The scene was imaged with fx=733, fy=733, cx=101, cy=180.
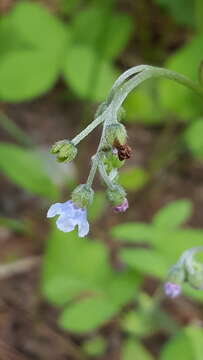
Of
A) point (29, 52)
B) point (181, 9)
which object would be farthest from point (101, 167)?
point (181, 9)

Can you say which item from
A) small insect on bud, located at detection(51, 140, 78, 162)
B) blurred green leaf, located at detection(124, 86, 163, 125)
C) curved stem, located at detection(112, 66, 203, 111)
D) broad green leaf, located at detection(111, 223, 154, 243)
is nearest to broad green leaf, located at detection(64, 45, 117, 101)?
blurred green leaf, located at detection(124, 86, 163, 125)

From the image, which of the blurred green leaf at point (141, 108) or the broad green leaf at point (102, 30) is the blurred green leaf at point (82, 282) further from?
the broad green leaf at point (102, 30)

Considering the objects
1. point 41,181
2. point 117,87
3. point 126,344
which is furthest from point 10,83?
point 117,87

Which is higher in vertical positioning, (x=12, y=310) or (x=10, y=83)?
(x=10, y=83)

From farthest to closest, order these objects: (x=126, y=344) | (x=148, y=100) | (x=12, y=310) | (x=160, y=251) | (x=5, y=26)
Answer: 1. (x=5, y=26)
2. (x=148, y=100)
3. (x=12, y=310)
4. (x=126, y=344)
5. (x=160, y=251)

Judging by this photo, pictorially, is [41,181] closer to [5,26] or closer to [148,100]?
[148,100]

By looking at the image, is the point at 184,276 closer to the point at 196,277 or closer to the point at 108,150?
the point at 196,277

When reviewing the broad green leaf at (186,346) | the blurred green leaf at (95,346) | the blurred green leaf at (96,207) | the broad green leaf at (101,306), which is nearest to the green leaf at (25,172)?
the blurred green leaf at (96,207)
